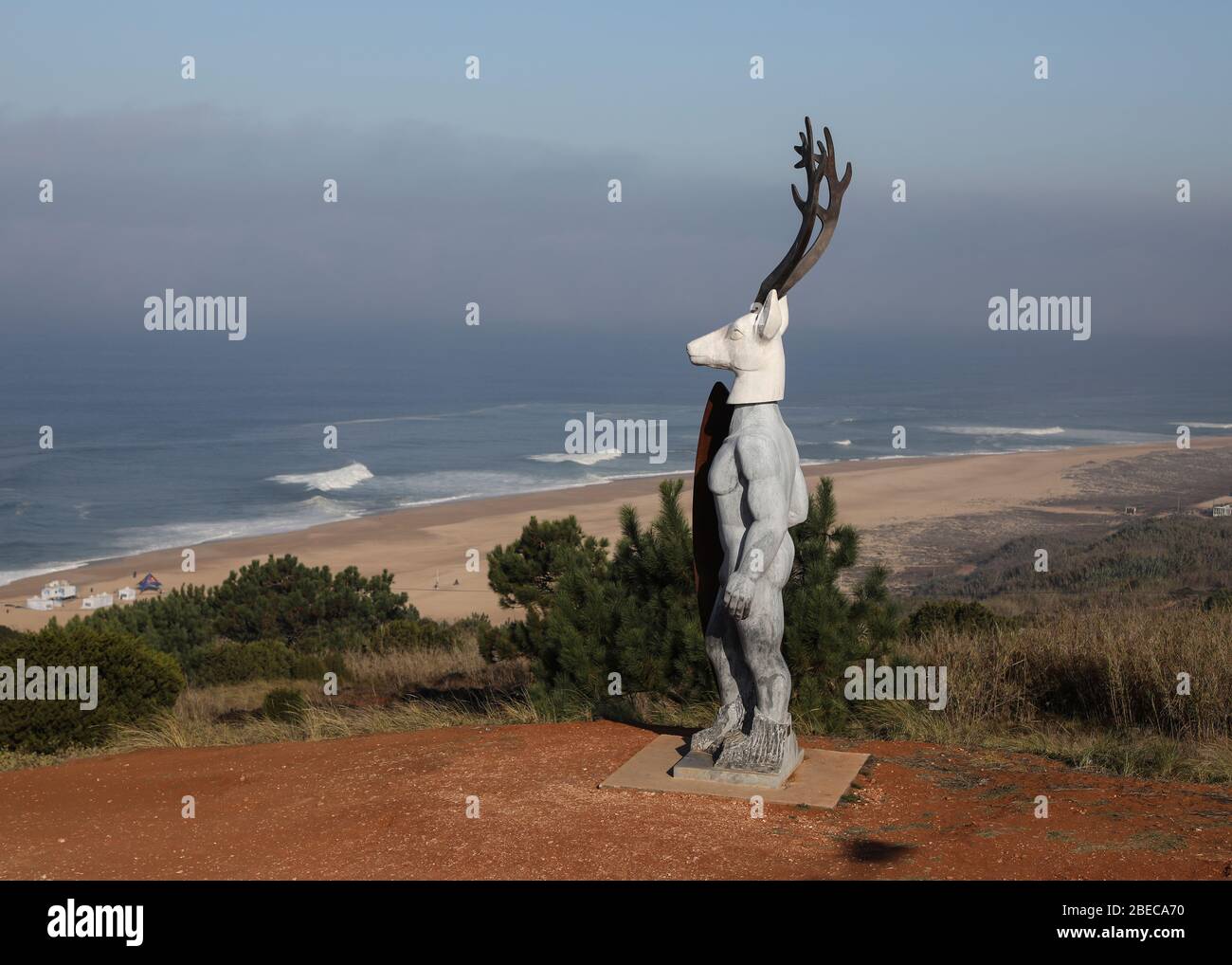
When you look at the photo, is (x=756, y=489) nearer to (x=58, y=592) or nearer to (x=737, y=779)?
(x=737, y=779)

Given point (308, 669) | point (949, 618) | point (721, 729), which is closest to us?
point (721, 729)

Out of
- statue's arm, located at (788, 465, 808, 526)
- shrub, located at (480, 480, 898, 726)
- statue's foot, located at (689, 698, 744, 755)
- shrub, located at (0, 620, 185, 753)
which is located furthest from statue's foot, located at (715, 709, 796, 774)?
shrub, located at (0, 620, 185, 753)

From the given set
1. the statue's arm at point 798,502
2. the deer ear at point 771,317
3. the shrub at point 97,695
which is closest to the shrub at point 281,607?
the shrub at point 97,695

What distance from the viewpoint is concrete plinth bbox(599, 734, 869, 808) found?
679cm

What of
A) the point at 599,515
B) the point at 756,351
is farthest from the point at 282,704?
the point at 599,515

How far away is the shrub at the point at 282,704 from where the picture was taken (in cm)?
1130

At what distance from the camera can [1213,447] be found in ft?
168

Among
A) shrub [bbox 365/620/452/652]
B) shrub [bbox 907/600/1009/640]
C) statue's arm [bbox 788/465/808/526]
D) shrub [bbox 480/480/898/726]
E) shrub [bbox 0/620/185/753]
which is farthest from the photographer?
shrub [bbox 365/620/452/652]

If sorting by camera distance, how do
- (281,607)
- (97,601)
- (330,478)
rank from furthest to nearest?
(330,478) < (97,601) < (281,607)

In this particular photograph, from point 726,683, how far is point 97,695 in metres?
5.88

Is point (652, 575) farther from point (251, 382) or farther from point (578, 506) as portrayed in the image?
point (251, 382)

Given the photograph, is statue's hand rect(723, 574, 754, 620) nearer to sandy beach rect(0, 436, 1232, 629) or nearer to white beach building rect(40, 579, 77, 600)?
sandy beach rect(0, 436, 1232, 629)

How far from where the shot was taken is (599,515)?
37.8 meters

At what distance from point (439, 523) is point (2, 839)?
32268mm
